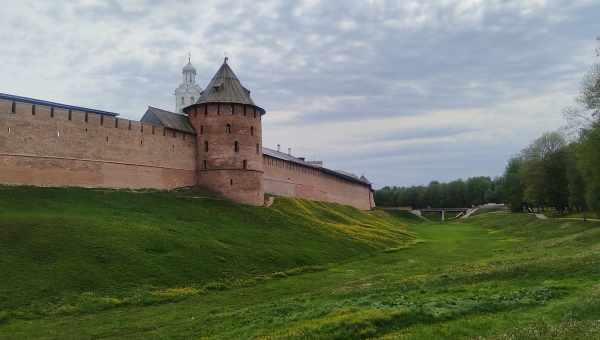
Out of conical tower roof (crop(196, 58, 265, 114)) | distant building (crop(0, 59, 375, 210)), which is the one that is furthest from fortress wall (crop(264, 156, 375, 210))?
conical tower roof (crop(196, 58, 265, 114))

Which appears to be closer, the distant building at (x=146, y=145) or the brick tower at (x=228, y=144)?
the distant building at (x=146, y=145)

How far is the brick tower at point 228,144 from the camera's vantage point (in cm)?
3169

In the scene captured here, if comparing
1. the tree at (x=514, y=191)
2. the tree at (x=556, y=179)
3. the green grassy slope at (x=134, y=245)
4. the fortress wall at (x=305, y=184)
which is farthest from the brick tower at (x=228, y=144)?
the tree at (x=514, y=191)

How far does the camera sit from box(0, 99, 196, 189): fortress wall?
23.3m

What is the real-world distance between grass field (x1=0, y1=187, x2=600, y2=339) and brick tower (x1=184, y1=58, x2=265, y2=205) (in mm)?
2042

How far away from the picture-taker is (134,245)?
62.7 feet

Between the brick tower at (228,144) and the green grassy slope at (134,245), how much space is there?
71.1 inches

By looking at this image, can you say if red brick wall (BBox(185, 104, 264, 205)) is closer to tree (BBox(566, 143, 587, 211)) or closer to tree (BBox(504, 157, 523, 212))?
tree (BBox(566, 143, 587, 211))

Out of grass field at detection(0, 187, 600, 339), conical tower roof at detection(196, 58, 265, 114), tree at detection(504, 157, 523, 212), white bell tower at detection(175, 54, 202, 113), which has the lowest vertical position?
grass field at detection(0, 187, 600, 339)

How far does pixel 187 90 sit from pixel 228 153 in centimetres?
4935

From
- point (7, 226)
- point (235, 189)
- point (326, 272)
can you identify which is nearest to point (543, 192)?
point (235, 189)

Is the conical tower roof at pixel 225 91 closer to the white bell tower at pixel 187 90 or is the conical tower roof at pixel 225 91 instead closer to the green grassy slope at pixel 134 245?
the green grassy slope at pixel 134 245

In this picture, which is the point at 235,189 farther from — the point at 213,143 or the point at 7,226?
the point at 7,226

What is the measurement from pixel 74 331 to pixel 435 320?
779 cm
